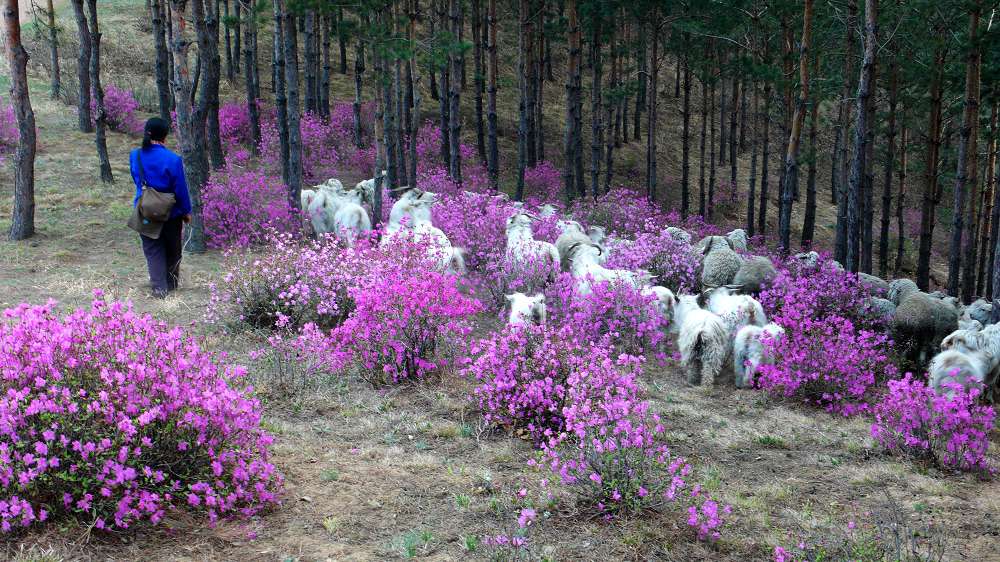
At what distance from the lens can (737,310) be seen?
8.91 m

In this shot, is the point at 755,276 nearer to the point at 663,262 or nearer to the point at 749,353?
the point at 663,262

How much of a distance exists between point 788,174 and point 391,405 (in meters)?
12.1

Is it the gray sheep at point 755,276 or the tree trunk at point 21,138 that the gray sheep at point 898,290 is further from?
the tree trunk at point 21,138

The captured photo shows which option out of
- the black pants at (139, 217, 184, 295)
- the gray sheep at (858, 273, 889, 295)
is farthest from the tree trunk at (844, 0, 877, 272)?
the black pants at (139, 217, 184, 295)

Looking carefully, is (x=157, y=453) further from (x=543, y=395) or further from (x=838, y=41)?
(x=838, y=41)

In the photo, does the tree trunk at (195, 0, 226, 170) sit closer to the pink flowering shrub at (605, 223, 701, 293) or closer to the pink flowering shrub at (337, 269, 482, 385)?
the pink flowering shrub at (605, 223, 701, 293)

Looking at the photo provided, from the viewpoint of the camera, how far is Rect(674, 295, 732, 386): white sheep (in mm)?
8141

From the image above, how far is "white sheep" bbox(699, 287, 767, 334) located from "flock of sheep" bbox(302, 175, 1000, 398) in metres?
0.01

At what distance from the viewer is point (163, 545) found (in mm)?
3977

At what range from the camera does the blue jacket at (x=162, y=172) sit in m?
9.05

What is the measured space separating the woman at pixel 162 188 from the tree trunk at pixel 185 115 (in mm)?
2644

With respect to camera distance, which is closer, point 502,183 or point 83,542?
point 83,542

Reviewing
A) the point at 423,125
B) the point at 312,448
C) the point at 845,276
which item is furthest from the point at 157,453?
the point at 423,125

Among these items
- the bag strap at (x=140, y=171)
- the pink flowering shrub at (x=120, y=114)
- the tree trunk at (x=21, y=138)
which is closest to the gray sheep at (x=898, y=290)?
the bag strap at (x=140, y=171)
